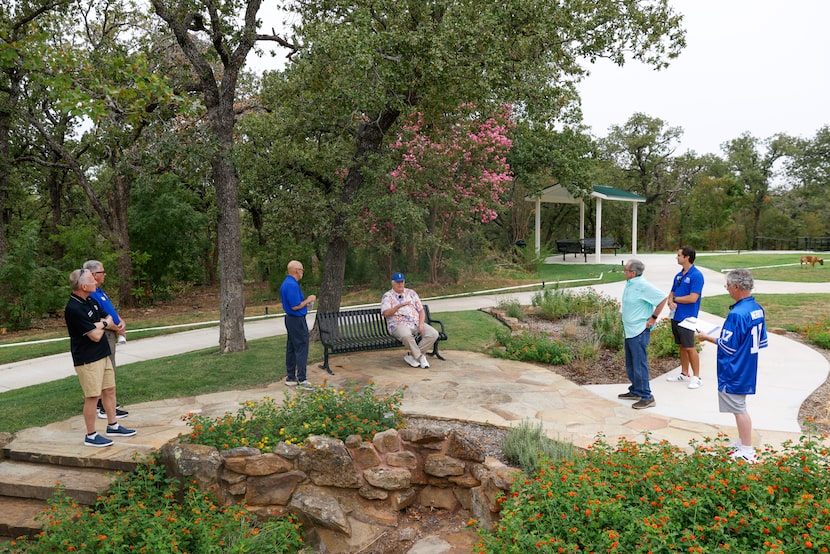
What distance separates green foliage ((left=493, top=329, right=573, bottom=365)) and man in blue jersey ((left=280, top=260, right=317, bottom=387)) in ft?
9.78

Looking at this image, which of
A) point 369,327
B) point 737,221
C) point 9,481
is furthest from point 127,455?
point 737,221

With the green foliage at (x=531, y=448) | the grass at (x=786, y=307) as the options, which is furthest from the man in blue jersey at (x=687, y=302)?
the grass at (x=786, y=307)

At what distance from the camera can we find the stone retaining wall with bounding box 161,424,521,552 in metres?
4.39

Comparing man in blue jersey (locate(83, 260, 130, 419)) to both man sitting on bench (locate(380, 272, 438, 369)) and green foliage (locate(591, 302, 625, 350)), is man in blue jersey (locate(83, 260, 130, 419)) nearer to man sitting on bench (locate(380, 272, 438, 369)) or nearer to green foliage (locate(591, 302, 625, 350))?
man sitting on bench (locate(380, 272, 438, 369))

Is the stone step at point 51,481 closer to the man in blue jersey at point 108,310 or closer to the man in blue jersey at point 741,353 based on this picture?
the man in blue jersey at point 108,310

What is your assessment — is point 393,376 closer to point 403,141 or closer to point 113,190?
point 403,141

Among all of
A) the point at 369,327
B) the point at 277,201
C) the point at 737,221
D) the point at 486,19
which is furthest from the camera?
the point at 737,221

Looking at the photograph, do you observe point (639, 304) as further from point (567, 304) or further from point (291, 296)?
point (567, 304)

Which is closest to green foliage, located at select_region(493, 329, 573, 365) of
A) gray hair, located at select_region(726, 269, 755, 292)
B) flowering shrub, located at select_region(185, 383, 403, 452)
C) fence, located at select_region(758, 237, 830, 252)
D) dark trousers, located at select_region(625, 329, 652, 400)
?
dark trousers, located at select_region(625, 329, 652, 400)

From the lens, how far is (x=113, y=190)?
53.8ft

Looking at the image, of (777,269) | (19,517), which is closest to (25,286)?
(19,517)

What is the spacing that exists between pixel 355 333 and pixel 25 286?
32.3ft

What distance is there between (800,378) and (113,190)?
17.0 meters

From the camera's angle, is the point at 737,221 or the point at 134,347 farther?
the point at 737,221
